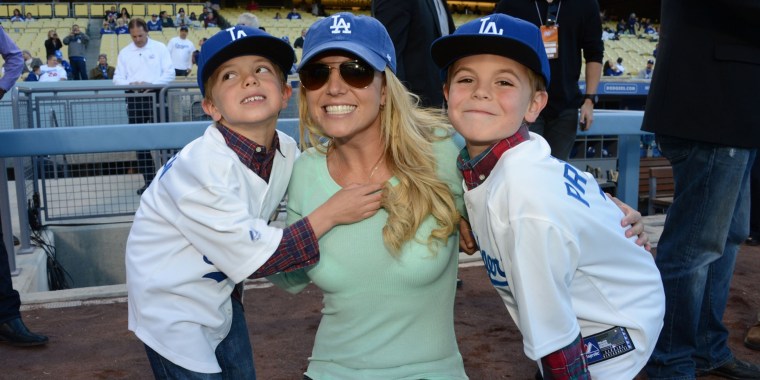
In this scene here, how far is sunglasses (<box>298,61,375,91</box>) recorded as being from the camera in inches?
90.6

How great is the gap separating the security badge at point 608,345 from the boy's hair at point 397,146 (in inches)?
21.3

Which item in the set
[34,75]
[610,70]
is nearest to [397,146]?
[34,75]

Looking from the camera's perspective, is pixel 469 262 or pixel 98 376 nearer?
pixel 98 376

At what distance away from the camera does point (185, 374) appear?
2.33m

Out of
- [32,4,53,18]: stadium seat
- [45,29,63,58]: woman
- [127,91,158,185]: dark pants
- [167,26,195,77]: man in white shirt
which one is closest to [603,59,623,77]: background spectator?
[167,26,195,77]: man in white shirt

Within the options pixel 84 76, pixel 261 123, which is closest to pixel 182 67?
pixel 84 76

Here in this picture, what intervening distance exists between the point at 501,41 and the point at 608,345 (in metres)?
0.86

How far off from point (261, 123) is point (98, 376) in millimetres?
1897

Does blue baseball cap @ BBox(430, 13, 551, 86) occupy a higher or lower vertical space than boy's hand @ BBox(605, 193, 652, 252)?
higher

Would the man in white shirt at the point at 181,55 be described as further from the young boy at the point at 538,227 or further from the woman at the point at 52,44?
the young boy at the point at 538,227

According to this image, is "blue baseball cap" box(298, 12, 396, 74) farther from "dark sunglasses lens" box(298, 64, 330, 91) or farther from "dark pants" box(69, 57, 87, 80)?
"dark pants" box(69, 57, 87, 80)

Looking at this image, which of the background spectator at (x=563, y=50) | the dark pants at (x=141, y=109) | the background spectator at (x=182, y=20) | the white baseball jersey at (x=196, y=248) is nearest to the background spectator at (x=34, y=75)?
the dark pants at (x=141, y=109)

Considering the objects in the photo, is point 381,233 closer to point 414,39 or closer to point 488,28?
point 488,28

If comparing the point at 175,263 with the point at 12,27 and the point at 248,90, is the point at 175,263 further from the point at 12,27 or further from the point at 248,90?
the point at 12,27
